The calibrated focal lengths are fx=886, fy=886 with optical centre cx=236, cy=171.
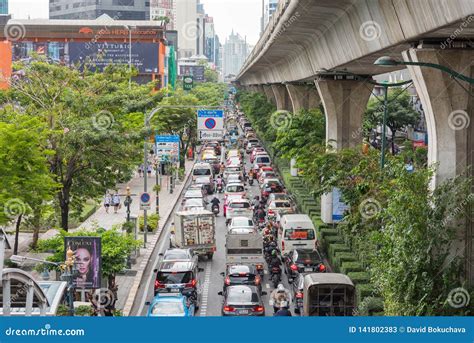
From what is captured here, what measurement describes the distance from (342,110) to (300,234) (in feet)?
32.2

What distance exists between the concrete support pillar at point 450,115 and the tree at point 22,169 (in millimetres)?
12663

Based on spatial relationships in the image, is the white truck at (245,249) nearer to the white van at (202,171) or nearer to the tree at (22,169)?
the tree at (22,169)

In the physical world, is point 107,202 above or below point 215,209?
above

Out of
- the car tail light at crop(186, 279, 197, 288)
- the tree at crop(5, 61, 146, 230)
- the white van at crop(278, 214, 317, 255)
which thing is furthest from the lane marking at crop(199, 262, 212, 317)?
the tree at crop(5, 61, 146, 230)

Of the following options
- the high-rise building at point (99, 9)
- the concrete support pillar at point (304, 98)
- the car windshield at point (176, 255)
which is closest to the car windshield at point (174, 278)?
the car windshield at point (176, 255)

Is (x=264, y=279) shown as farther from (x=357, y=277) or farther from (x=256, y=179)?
(x=256, y=179)

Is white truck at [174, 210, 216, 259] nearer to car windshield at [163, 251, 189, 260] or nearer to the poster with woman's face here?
car windshield at [163, 251, 189, 260]

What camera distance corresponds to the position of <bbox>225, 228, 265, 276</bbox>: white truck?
95.9 ft

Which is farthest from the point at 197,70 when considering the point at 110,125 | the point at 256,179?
the point at 110,125

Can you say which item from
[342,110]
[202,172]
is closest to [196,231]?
[342,110]

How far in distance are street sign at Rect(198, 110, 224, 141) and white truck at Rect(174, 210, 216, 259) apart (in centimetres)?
1302

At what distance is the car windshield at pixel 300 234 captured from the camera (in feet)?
103

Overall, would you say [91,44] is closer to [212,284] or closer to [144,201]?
[144,201]

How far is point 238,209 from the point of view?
40250 millimetres
